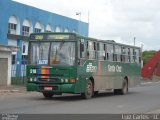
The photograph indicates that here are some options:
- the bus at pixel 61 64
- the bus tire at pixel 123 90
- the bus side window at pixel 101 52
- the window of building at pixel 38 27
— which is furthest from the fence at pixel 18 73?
the bus at pixel 61 64

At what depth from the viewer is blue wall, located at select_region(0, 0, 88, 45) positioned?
48938mm

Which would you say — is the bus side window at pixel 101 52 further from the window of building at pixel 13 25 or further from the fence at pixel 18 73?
the window of building at pixel 13 25

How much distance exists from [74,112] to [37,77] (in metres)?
6.56

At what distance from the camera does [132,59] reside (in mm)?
33125

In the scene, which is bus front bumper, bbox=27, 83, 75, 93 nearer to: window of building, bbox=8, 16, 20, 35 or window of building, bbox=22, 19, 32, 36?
window of building, bbox=8, 16, 20, 35

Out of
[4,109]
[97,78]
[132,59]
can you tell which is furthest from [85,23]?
[4,109]

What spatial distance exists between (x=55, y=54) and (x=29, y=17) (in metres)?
31.3

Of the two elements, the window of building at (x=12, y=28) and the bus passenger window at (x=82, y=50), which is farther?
the window of building at (x=12, y=28)

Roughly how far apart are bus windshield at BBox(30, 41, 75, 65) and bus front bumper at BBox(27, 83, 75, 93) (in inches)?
41.2

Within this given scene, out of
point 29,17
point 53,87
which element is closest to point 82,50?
point 53,87

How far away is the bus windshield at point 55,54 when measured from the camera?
23.6m

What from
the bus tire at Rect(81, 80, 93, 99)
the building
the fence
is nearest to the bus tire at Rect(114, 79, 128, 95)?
the bus tire at Rect(81, 80, 93, 99)

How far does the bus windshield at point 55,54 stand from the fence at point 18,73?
15.0m

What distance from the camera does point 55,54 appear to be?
933 inches
